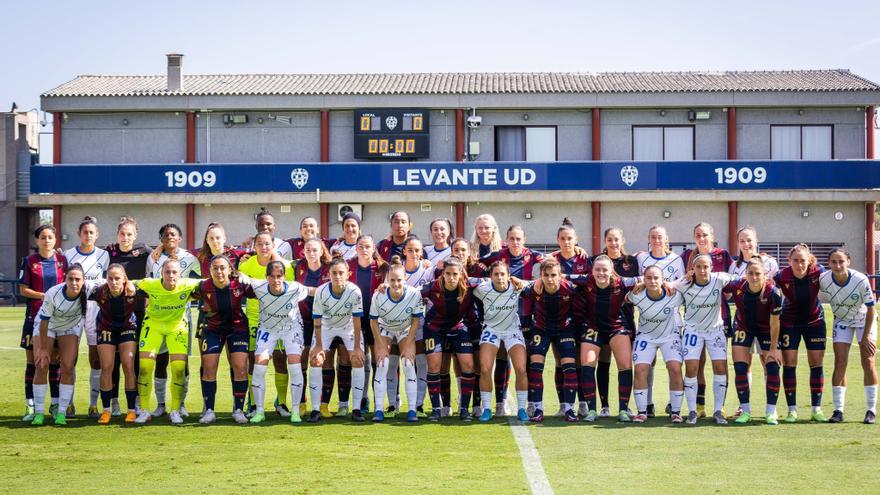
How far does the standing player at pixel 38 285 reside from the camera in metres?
10.8

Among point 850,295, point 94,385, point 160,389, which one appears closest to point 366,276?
point 160,389

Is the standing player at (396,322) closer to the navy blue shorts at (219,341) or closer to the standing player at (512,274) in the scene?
the standing player at (512,274)

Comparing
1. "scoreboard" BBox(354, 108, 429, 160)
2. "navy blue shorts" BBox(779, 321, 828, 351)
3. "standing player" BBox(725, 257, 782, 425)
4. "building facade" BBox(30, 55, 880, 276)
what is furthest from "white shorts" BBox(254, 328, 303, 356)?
"scoreboard" BBox(354, 108, 429, 160)

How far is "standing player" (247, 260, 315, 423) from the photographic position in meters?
10.4

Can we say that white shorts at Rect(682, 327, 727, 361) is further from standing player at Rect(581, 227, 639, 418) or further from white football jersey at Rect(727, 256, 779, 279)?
white football jersey at Rect(727, 256, 779, 279)

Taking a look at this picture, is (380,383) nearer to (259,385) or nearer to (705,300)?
(259,385)

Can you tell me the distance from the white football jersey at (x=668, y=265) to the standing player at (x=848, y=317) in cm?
141

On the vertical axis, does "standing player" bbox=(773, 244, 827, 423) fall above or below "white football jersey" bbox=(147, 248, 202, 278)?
below

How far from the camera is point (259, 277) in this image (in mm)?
10969

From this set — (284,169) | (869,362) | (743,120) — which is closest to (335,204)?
(284,169)

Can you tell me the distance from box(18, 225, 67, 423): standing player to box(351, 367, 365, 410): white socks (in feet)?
9.92

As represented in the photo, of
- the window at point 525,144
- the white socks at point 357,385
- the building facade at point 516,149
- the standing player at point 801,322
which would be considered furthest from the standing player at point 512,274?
the window at point 525,144

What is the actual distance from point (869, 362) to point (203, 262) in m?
6.90

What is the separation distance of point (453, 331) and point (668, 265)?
2.42 metres
